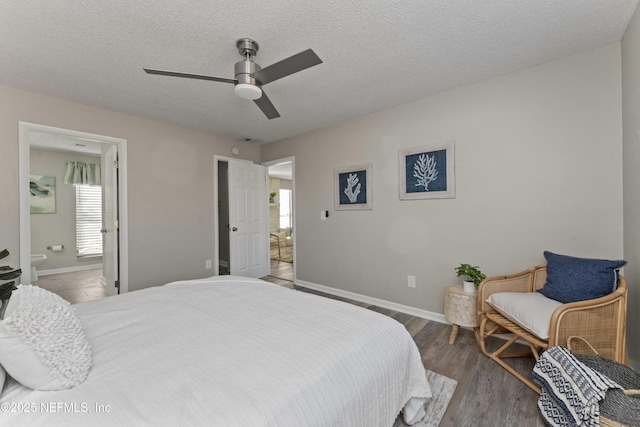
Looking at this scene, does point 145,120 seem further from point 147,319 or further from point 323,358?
point 323,358

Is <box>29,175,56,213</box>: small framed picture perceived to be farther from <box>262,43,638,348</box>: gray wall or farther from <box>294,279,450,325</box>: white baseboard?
<box>262,43,638,348</box>: gray wall

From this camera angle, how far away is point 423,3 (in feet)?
5.10

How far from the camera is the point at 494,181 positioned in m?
2.47

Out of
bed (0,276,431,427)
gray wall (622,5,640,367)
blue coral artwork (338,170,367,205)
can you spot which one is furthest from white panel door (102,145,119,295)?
gray wall (622,5,640,367)

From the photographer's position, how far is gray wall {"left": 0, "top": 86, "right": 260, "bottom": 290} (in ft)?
8.45

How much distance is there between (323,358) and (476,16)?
7.07ft

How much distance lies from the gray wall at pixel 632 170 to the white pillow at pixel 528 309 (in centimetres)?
46

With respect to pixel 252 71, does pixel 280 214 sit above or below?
below

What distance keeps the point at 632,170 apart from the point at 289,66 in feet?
7.70

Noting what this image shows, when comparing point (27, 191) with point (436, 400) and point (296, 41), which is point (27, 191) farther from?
point (436, 400)

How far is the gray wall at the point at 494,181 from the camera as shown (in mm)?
2027

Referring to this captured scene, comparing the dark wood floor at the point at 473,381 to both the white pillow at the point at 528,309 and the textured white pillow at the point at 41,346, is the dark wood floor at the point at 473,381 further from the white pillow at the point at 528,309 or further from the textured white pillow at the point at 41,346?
the textured white pillow at the point at 41,346

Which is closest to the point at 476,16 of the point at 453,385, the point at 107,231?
the point at 453,385

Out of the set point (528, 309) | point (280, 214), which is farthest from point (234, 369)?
point (280, 214)
